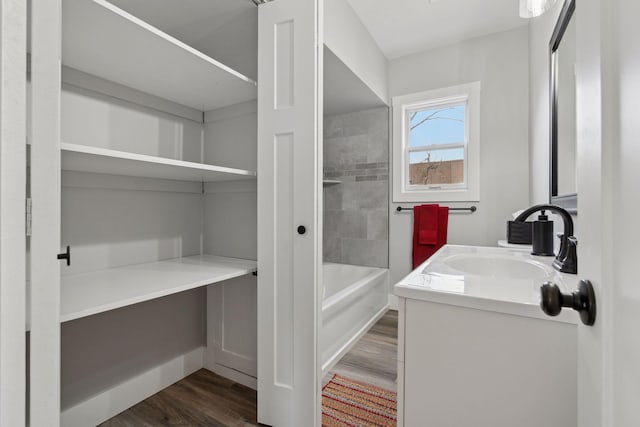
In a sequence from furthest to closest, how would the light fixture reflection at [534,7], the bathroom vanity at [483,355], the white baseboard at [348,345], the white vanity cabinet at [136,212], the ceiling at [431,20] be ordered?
the ceiling at [431,20], the white baseboard at [348,345], the light fixture reflection at [534,7], the white vanity cabinet at [136,212], the bathroom vanity at [483,355]

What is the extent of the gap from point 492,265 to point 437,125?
1826 mm

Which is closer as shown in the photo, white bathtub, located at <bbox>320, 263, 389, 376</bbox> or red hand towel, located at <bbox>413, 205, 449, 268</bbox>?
white bathtub, located at <bbox>320, 263, 389, 376</bbox>

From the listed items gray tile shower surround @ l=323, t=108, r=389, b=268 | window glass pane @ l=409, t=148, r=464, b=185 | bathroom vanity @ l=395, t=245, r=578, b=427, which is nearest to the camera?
bathroom vanity @ l=395, t=245, r=578, b=427

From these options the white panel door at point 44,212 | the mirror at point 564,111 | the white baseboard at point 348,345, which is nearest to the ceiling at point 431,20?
the mirror at point 564,111

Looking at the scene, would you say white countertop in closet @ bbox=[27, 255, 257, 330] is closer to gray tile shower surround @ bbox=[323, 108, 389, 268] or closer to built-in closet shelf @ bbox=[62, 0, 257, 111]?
built-in closet shelf @ bbox=[62, 0, 257, 111]

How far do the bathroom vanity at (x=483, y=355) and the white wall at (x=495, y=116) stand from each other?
1.73m

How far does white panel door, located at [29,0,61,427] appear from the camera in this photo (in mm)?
695

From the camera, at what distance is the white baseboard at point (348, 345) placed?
188 centimetres

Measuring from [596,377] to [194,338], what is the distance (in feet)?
6.03

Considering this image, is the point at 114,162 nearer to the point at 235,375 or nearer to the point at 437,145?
the point at 235,375

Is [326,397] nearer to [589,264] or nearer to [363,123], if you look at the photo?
[589,264]

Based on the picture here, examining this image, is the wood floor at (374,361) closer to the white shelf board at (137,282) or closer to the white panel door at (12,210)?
the white shelf board at (137,282)

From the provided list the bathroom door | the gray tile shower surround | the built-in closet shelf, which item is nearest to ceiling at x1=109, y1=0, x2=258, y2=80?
the built-in closet shelf

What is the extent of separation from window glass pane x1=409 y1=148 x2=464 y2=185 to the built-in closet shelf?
1.87 meters
